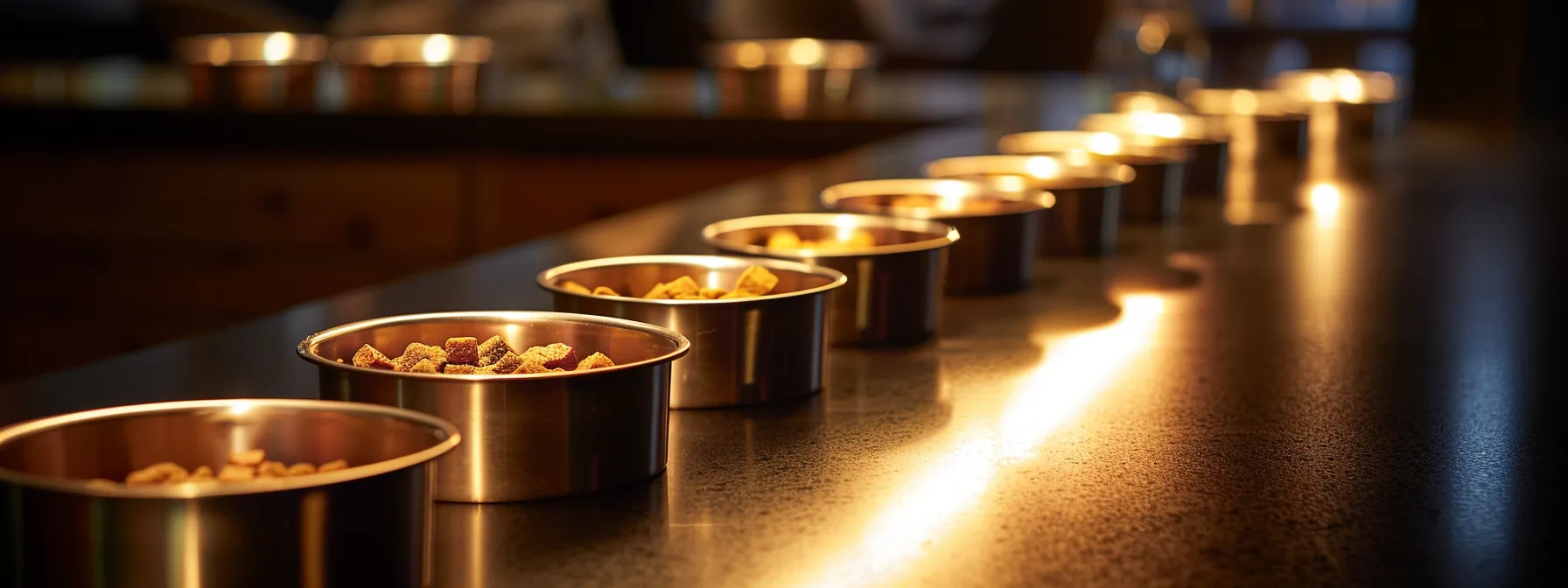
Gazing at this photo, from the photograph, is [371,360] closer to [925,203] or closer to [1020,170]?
[925,203]

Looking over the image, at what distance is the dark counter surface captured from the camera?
2.16ft

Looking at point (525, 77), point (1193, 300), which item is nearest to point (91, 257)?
point (525, 77)

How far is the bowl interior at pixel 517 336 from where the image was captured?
806 mm

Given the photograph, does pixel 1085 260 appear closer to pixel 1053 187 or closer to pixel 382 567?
pixel 1053 187

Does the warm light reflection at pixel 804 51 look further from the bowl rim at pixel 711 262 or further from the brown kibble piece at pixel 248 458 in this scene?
the brown kibble piece at pixel 248 458

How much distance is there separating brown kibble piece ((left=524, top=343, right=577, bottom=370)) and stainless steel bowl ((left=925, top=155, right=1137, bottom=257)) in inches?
30.2

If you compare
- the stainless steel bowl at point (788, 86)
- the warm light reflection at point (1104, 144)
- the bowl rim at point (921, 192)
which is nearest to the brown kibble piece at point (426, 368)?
the bowl rim at point (921, 192)

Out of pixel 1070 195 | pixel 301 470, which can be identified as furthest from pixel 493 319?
pixel 1070 195

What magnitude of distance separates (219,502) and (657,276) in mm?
547

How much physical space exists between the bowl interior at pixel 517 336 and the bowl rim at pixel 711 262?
74 millimetres

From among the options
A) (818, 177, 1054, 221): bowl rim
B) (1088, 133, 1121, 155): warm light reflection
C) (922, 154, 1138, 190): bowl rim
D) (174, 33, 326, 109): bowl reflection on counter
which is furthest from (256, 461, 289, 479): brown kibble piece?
(174, 33, 326, 109): bowl reflection on counter

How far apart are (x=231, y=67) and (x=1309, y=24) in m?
6.70

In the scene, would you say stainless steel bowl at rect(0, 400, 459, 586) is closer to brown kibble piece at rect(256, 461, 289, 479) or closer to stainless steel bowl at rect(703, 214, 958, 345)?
brown kibble piece at rect(256, 461, 289, 479)

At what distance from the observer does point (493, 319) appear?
0.85 metres
